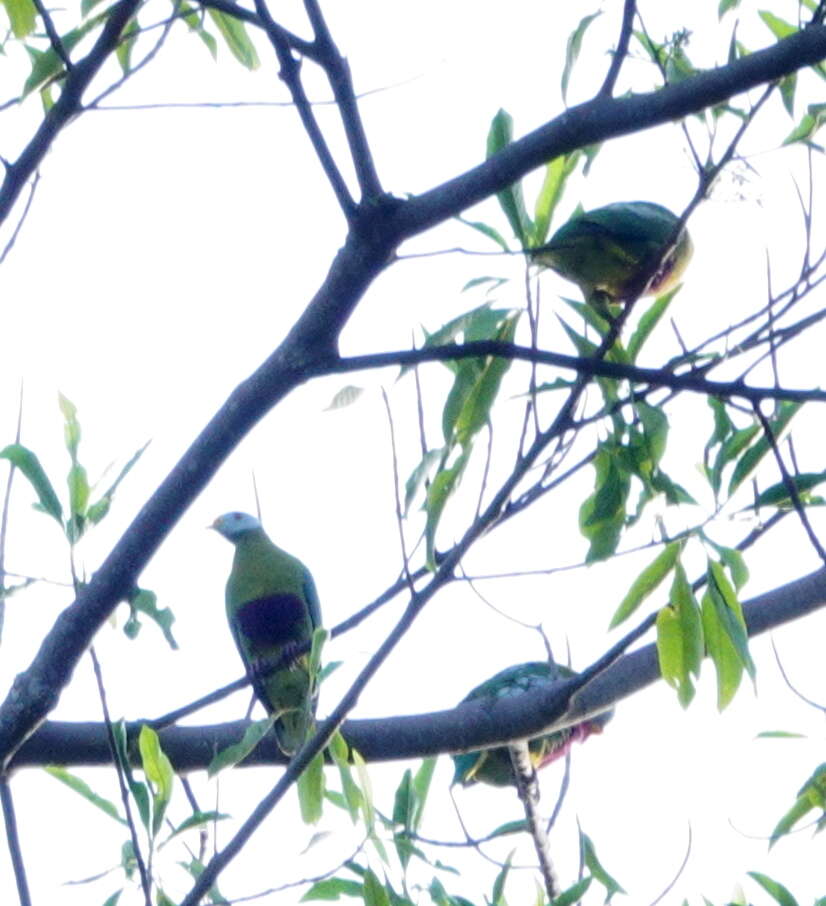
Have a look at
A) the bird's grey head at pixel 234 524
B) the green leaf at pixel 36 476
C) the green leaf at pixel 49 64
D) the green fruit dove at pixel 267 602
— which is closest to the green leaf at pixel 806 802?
the green leaf at pixel 36 476

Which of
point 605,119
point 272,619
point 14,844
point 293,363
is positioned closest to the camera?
point 14,844

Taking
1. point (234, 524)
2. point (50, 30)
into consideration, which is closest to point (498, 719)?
point (50, 30)

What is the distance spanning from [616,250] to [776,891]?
4.14 ft

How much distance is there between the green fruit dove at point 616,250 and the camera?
9.25ft

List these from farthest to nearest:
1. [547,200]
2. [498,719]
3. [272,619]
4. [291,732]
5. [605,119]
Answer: [272,619], [291,732], [498,719], [547,200], [605,119]

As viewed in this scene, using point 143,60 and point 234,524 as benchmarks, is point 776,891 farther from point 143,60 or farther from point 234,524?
point 234,524

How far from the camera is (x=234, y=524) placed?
5.08 metres

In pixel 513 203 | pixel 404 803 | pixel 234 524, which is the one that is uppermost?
pixel 234 524

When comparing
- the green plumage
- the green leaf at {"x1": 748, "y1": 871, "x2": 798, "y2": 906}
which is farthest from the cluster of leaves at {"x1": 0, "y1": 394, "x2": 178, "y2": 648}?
the green plumage

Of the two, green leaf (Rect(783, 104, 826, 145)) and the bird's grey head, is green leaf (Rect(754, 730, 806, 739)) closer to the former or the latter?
green leaf (Rect(783, 104, 826, 145))

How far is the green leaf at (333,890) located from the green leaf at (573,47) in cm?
125

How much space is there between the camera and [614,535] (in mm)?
2383

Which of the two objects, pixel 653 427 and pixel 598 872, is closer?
pixel 653 427

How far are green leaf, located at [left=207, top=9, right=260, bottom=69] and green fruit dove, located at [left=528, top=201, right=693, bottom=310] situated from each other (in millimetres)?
649
